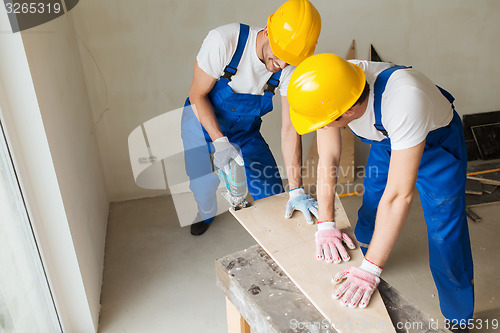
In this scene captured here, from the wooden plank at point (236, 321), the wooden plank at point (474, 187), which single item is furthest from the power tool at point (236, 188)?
the wooden plank at point (474, 187)

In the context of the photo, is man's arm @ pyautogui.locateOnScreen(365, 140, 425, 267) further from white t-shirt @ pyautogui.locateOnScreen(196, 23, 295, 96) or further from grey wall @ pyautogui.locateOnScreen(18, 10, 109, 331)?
grey wall @ pyautogui.locateOnScreen(18, 10, 109, 331)

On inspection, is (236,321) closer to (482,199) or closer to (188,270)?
(188,270)

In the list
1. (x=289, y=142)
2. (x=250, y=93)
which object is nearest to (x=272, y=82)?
(x=250, y=93)

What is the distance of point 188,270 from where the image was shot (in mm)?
2947

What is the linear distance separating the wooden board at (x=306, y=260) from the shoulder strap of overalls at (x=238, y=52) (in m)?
0.76

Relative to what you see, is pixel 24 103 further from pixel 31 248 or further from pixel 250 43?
pixel 250 43

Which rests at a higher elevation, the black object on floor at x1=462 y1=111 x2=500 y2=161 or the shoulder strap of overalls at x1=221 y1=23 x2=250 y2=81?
the shoulder strap of overalls at x1=221 y1=23 x2=250 y2=81

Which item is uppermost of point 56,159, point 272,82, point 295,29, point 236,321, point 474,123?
point 295,29

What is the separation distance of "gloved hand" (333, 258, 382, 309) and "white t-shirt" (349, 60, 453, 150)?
0.50 m

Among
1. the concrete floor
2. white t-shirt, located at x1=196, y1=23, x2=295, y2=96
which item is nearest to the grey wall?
the concrete floor

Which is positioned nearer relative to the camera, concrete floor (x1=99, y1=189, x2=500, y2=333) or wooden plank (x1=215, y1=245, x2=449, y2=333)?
wooden plank (x1=215, y1=245, x2=449, y2=333)

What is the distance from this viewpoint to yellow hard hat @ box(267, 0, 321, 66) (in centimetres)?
197

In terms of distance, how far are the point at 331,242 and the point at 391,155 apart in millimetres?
453

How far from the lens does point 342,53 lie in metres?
3.71
